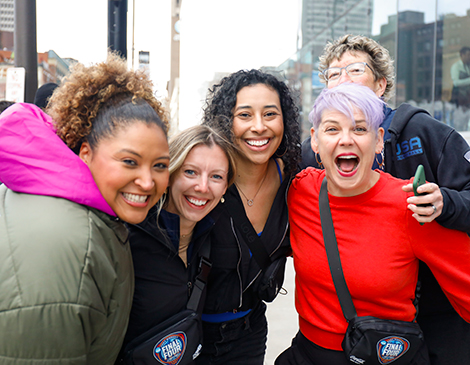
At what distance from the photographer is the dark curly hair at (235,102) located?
2842 millimetres

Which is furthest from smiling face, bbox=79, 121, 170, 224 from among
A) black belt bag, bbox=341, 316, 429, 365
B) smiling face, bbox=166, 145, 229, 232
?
black belt bag, bbox=341, 316, 429, 365

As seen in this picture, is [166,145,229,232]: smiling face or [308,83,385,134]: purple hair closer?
[308,83,385,134]: purple hair

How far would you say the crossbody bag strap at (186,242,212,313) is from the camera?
2.20 meters

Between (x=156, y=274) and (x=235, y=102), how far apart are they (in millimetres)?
1295

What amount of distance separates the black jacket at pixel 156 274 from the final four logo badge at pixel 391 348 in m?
0.97

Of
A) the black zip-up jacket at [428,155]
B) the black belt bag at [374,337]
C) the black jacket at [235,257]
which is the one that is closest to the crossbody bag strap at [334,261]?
the black belt bag at [374,337]

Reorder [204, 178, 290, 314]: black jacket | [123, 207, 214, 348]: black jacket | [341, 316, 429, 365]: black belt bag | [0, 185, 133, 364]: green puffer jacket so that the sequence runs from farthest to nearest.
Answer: [204, 178, 290, 314]: black jacket → [123, 207, 214, 348]: black jacket → [341, 316, 429, 365]: black belt bag → [0, 185, 133, 364]: green puffer jacket

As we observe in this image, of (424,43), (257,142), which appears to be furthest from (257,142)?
(424,43)

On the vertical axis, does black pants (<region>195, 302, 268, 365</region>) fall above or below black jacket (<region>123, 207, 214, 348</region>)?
below

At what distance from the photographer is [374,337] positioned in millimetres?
1969

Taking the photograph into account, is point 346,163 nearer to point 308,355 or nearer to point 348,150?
point 348,150

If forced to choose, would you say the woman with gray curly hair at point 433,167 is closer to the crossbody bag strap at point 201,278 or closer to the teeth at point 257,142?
the teeth at point 257,142

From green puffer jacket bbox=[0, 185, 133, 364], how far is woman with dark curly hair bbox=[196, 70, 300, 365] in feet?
3.76

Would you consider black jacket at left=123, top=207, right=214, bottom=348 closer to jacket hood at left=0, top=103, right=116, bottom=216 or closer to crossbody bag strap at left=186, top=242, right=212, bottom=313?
→ crossbody bag strap at left=186, top=242, right=212, bottom=313
